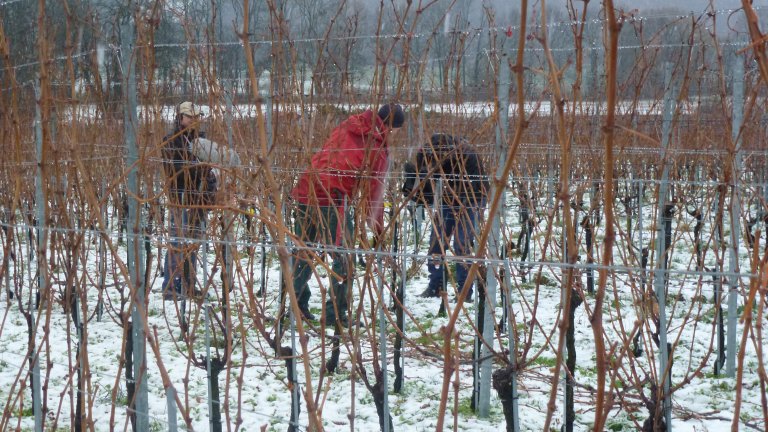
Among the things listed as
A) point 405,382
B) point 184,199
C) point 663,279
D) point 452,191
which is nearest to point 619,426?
point 405,382

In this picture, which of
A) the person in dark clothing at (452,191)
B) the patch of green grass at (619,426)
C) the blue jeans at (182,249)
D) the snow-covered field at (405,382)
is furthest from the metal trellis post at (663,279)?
the blue jeans at (182,249)

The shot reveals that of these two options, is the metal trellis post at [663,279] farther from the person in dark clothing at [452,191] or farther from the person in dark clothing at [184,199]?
the person in dark clothing at [184,199]

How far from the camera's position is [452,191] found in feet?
9.48

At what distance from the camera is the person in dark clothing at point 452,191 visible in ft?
9.76

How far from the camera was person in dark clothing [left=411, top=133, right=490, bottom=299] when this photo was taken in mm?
2976

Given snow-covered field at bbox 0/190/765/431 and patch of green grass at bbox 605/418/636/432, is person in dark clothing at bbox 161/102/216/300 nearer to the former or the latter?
snow-covered field at bbox 0/190/765/431

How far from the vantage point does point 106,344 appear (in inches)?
175

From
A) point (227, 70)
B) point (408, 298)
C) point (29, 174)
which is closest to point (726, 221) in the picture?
point (408, 298)

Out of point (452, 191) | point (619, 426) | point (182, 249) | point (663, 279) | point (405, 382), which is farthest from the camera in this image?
point (405, 382)

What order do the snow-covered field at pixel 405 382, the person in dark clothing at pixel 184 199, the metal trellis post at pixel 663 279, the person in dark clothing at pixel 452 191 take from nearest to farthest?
the metal trellis post at pixel 663 279, the person in dark clothing at pixel 184 199, the person in dark clothing at pixel 452 191, the snow-covered field at pixel 405 382

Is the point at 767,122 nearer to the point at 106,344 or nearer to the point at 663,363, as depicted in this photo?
the point at 663,363

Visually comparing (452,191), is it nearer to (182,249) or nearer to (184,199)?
(182,249)

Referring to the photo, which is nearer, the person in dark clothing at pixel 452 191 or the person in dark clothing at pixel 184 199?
the person in dark clothing at pixel 184 199

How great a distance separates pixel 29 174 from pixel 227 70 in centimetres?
152
